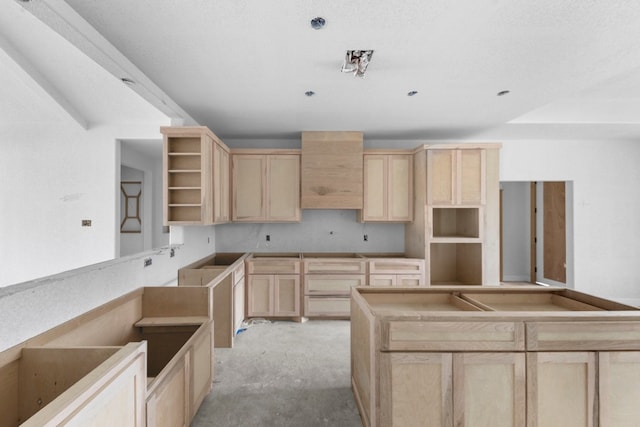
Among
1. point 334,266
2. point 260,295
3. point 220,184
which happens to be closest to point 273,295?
point 260,295

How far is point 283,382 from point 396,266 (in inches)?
76.0

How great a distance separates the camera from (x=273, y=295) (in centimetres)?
372

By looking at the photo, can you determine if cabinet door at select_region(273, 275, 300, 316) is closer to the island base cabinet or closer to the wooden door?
the island base cabinet

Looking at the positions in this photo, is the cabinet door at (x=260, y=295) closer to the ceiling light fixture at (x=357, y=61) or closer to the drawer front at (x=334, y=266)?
the drawer front at (x=334, y=266)

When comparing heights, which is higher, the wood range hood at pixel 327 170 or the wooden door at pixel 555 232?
the wood range hood at pixel 327 170

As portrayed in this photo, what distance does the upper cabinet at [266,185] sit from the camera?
3.86 meters

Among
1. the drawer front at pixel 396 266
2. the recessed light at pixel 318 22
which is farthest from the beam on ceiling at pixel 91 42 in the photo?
the drawer front at pixel 396 266

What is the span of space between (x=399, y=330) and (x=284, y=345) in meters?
1.86

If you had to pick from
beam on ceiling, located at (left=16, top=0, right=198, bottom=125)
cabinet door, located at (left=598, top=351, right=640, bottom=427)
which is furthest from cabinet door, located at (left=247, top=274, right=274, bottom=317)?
cabinet door, located at (left=598, top=351, right=640, bottom=427)

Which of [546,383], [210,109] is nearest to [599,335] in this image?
[546,383]

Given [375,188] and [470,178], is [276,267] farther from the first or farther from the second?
[470,178]

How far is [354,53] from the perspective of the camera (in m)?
2.02

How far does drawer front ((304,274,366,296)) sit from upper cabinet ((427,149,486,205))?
1379 mm

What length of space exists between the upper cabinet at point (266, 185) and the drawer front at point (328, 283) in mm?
781
